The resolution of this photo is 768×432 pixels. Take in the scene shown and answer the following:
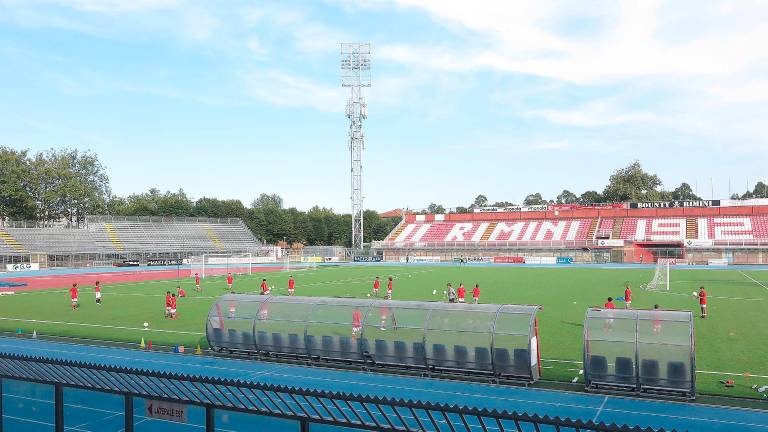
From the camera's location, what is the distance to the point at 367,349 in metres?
19.2

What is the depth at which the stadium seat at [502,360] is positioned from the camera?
1728 cm

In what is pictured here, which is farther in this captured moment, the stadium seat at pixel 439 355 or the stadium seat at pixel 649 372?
the stadium seat at pixel 439 355

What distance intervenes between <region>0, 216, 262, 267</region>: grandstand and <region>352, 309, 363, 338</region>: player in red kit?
68.1m

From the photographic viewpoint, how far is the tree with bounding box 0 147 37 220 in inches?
3762

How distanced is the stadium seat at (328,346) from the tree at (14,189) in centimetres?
9320

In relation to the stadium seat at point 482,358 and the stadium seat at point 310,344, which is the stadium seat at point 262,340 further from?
the stadium seat at point 482,358

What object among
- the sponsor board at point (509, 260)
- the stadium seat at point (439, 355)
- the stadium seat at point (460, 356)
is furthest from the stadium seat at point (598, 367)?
the sponsor board at point (509, 260)

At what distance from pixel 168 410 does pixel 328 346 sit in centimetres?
1216

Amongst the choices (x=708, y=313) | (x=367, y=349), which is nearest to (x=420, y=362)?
(x=367, y=349)

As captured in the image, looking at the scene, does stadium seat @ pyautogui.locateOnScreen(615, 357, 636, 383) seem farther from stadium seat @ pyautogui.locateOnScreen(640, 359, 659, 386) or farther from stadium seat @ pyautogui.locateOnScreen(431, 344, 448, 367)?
stadium seat @ pyautogui.locateOnScreen(431, 344, 448, 367)

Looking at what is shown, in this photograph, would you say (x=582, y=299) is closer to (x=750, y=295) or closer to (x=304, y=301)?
(x=750, y=295)

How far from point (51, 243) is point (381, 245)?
Answer: 51.5m

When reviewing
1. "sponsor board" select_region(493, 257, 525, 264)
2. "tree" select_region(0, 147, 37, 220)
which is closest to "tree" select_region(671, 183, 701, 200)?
"sponsor board" select_region(493, 257, 525, 264)

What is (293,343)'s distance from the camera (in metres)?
20.2
